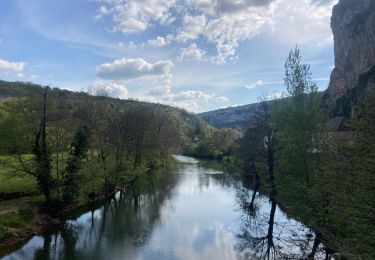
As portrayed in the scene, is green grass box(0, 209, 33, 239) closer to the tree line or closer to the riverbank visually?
the riverbank

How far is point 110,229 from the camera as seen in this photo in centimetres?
2906

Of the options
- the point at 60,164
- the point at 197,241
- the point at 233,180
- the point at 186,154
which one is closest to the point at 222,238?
the point at 197,241

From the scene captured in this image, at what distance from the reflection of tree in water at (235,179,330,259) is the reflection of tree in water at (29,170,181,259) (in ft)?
24.4

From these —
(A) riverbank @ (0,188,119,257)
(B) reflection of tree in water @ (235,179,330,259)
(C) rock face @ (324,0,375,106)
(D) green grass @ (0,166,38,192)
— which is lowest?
(B) reflection of tree in water @ (235,179,330,259)

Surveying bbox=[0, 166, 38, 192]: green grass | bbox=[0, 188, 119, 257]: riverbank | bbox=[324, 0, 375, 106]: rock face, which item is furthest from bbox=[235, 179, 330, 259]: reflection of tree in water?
bbox=[324, 0, 375, 106]: rock face

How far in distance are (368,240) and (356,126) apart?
423cm

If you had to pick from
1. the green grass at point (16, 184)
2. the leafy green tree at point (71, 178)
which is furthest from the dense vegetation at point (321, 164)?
the green grass at point (16, 184)

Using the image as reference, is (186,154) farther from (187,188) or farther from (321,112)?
(321,112)

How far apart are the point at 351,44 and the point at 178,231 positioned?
339ft

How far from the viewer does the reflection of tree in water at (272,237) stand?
2295cm

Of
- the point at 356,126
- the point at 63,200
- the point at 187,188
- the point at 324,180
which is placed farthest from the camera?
the point at 187,188

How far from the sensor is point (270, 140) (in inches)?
1604

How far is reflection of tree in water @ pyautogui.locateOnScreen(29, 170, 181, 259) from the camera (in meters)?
23.5

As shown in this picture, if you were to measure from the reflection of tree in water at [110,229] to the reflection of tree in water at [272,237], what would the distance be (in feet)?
24.4
